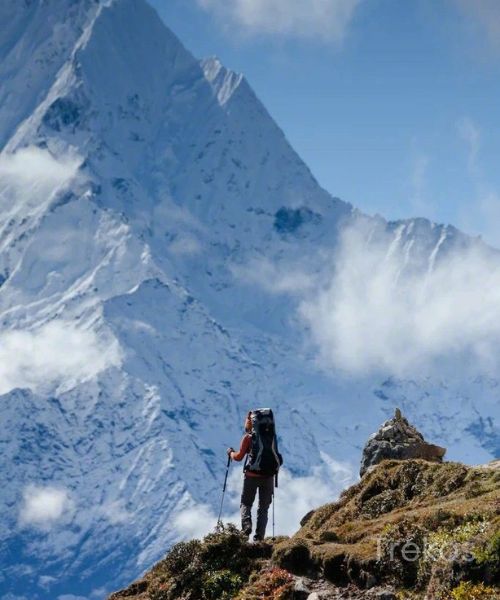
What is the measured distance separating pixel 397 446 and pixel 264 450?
6.99 meters

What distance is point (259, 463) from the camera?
25250 mm

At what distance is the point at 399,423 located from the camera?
32469mm

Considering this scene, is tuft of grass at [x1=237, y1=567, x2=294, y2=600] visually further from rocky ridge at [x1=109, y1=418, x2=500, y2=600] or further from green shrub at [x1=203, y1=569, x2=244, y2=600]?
green shrub at [x1=203, y1=569, x2=244, y2=600]

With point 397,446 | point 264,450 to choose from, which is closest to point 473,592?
point 264,450

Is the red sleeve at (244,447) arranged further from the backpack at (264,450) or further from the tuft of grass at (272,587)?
the tuft of grass at (272,587)

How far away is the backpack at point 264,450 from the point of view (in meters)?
25.2

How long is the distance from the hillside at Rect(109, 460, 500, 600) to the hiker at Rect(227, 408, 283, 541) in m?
1.03

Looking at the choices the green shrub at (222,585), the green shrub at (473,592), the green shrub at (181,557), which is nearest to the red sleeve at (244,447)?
the green shrub at (181,557)

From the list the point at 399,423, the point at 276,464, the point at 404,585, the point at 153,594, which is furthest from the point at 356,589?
the point at 399,423

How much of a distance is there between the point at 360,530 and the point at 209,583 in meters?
2.80

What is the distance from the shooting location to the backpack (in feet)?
82.7

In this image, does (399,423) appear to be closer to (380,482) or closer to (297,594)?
(380,482)

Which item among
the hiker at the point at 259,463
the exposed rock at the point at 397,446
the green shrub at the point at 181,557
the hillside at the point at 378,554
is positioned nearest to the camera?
the hillside at the point at 378,554

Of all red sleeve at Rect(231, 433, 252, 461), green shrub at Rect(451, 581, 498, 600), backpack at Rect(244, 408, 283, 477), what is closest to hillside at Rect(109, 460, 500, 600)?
green shrub at Rect(451, 581, 498, 600)
